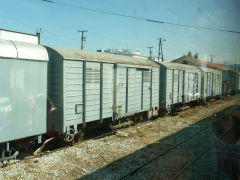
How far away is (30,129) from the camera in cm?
708

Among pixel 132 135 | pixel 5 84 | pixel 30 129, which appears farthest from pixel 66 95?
pixel 132 135

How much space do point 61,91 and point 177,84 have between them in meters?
10.8

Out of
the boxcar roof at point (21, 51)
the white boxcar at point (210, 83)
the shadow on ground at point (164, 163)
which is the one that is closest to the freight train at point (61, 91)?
the boxcar roof at point (21, 51)

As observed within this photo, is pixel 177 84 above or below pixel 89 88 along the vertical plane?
above

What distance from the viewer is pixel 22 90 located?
681 centimetres

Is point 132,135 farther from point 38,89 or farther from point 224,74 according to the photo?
point 224,74

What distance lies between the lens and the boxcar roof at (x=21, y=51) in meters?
6.43

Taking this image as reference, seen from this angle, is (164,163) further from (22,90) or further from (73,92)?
(22,90)

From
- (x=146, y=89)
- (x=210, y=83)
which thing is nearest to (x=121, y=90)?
(x=146, y=89)

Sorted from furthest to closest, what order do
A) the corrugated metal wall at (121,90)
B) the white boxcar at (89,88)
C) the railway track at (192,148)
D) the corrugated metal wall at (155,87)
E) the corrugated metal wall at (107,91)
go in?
the corrugated metal wall at (155,87) → the corrugated metal wall at (121,90) → the corrugated metal wall at (107,91) → the white boxcar at (89,88) → the railway track at (192,148)

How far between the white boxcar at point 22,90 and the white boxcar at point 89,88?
0.63 metres

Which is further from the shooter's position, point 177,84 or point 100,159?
point 177,84

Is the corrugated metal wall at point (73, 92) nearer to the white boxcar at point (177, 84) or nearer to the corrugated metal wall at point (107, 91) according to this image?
the corrugated metal wall at point (107, 91)

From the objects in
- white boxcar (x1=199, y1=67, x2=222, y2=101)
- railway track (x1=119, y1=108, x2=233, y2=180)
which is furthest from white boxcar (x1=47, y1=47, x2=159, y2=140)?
white boxcar (x1=199, y1=67, x2=222, y2=101)
